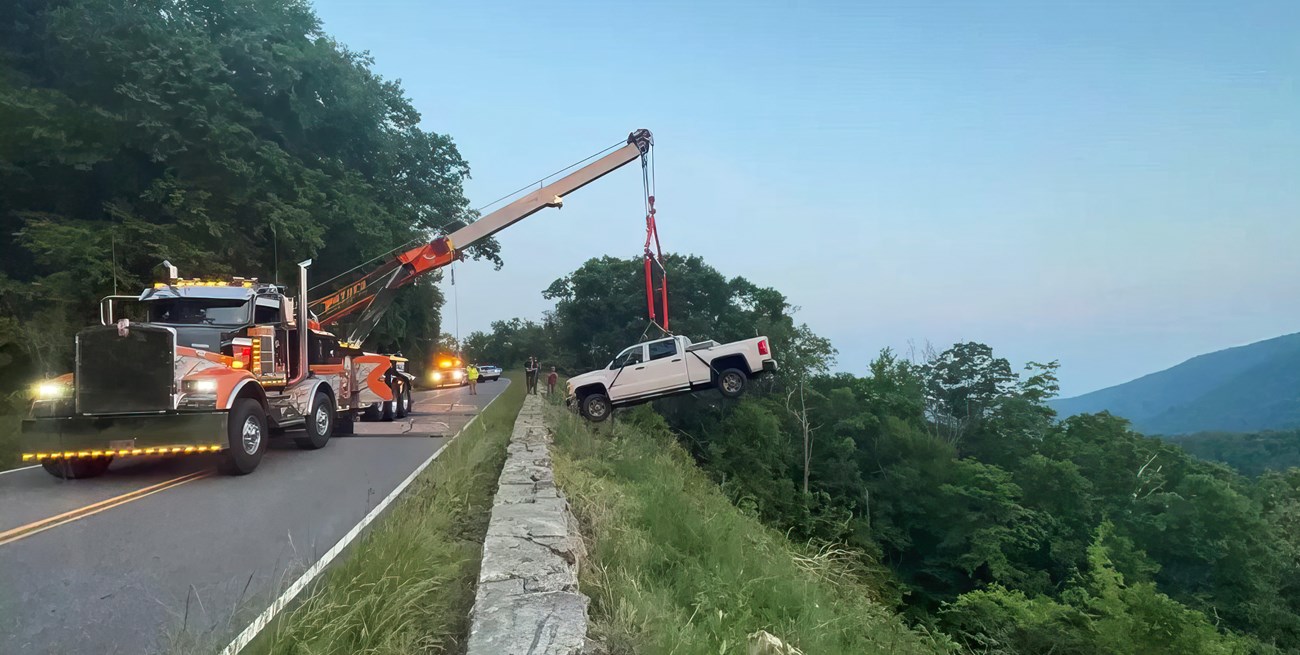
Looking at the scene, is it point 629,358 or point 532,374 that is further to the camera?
point 532,374

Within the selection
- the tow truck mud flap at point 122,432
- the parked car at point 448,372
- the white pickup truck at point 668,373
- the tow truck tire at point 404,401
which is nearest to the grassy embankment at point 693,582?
the tow truck mud flap at point 122,432

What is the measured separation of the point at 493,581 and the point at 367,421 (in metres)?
15.6

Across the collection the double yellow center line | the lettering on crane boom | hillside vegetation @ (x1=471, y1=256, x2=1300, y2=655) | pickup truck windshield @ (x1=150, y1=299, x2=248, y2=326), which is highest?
the lettering on crane boom

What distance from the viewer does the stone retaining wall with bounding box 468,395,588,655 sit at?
325 centimetres

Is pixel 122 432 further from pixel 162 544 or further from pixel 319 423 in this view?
pixel 319 423

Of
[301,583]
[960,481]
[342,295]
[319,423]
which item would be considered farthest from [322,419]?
[960,481]

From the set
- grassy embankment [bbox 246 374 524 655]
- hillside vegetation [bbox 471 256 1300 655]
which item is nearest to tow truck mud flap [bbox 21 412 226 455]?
grassy embankment [bbox 246 374 524 655]

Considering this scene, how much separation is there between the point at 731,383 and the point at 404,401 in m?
9.40

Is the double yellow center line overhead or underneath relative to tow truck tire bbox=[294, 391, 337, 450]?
underneath

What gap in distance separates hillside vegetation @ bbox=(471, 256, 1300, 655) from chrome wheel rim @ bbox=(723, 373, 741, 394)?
4.76 m

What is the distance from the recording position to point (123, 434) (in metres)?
8.51

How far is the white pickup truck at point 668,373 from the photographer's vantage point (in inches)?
658

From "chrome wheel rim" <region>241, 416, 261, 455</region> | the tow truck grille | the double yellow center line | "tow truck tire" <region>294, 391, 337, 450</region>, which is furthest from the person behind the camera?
"tow truck tire" <region>294, 391, 337, 450</region>

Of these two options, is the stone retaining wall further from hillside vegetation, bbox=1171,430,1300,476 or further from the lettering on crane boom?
hillside vegetation, bbox=1171,430,1300,476
